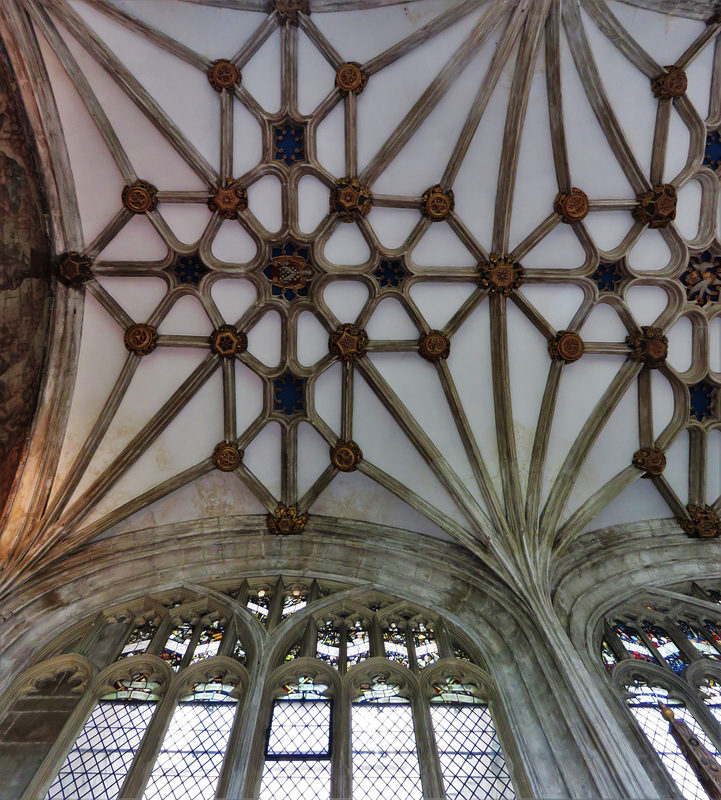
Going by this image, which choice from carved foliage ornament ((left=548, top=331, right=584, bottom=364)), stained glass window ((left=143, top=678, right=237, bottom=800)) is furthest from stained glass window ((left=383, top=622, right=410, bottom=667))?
carved foliage ornament ((left=548, top=331, right=584, bottom=364))

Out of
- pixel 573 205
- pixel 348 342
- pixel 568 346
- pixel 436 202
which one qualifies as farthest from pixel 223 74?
pixel 568 346

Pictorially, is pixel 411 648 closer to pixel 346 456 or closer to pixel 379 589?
pixel 379 589

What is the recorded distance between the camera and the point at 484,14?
8422 millimetres

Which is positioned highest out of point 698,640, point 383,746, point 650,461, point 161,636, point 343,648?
point 650,461

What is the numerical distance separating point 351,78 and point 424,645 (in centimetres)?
879

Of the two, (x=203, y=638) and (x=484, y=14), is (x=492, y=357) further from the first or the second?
(x=203, y=638)

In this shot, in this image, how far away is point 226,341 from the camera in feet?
33.3

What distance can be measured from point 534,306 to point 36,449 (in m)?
9.02

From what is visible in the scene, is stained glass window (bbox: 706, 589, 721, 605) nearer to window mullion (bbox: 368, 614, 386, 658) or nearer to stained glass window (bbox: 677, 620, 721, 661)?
stained glass window (bbox: 677, 620, 721, 661)

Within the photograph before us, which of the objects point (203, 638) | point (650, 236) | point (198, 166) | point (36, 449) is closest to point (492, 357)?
point (650, 236)

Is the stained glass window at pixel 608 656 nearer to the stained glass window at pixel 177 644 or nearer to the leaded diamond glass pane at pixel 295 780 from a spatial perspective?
the leaded diamond glass pane at pixel 295 780

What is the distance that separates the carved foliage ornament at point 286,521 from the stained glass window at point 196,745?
119 inches

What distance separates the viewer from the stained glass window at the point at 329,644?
299 inches

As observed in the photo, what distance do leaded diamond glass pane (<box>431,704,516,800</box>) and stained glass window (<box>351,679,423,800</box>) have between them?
33 centimetres
